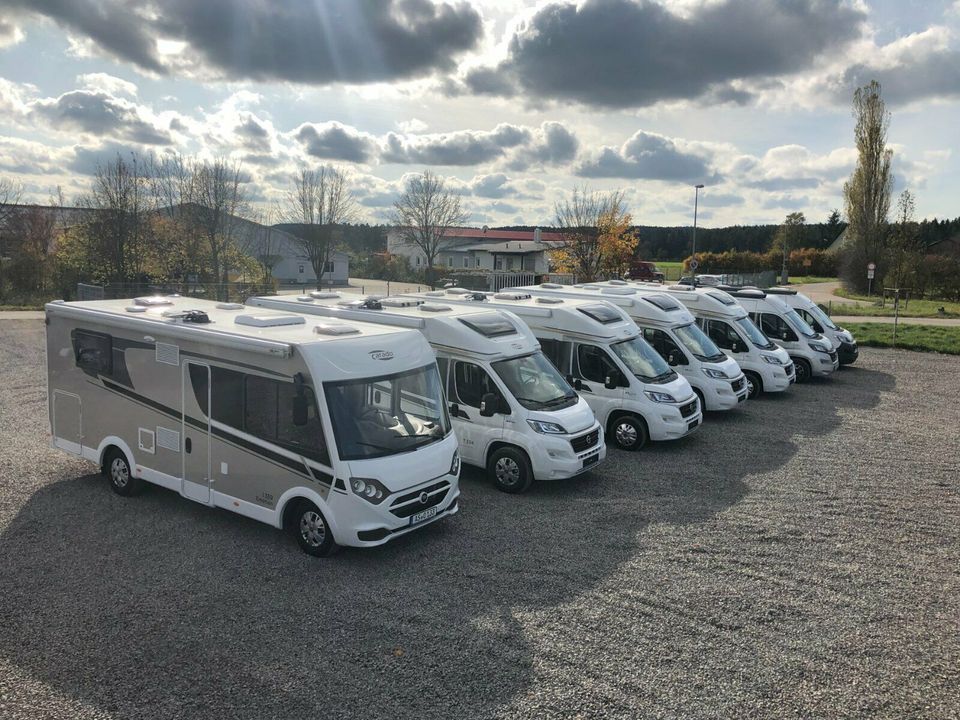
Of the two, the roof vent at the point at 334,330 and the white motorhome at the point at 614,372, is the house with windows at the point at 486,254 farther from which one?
the roof vent at the point at 334,330

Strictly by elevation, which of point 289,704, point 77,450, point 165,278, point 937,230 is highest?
point 937,230

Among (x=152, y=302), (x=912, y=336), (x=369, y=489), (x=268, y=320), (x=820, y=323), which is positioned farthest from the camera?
(x=912, y=336)

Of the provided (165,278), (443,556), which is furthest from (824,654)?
(165,278)

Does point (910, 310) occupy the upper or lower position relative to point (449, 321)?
lower

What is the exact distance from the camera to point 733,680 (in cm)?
566

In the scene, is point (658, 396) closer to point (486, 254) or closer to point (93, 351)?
point (93, 351)

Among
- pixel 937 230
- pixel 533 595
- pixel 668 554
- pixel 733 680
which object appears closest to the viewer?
pixel 733 680

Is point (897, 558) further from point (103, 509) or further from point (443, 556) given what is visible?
point (103, 509)

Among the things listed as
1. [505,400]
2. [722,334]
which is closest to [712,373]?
[722,334]

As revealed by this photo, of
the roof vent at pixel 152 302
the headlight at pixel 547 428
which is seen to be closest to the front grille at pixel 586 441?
the headlight at pixel 547 428

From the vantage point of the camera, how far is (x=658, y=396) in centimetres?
1196

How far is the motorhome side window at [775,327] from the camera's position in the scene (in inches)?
751

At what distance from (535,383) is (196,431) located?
4620 mm

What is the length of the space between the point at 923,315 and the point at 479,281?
854 inches
